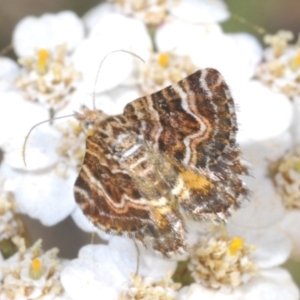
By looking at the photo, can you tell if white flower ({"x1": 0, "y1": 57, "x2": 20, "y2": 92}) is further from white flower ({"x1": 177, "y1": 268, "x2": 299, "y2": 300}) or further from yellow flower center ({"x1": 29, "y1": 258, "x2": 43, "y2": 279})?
white flower ({"x1": 177, "y1": 268, "x2": 299, "y2": 300})

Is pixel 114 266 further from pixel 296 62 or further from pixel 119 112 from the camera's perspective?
pixel 296 62

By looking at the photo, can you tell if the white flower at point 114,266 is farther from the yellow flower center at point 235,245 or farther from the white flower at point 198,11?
the white flower at point 198,11

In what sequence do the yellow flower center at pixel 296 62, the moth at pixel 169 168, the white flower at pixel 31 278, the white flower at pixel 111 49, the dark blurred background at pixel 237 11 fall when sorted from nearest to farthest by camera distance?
the moth at pixel 169 168 → the white flower at pixel 31 278 → the white flower at pixel 111 49 → the yellow flower center at pixel 296 62 → the dark blurred background at pixel 237 11

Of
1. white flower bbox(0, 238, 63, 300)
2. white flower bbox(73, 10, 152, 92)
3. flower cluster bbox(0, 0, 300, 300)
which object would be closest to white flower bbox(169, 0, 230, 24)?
flower cluster bbox(0, 0, 300, 300)

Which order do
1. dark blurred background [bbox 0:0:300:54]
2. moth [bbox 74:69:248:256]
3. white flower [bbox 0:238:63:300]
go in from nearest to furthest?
moth [bbox 74:69:248:256]
white flower [bbox 0:238:63:300]
dark blurred background [bbox 0:0:300:54]

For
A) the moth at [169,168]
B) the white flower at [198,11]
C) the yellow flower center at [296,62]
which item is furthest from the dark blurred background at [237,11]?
the moth at [169,168]

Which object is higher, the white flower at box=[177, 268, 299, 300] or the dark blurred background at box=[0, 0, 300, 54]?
the dark blurred background at box=[0, 0, 300, 54]
